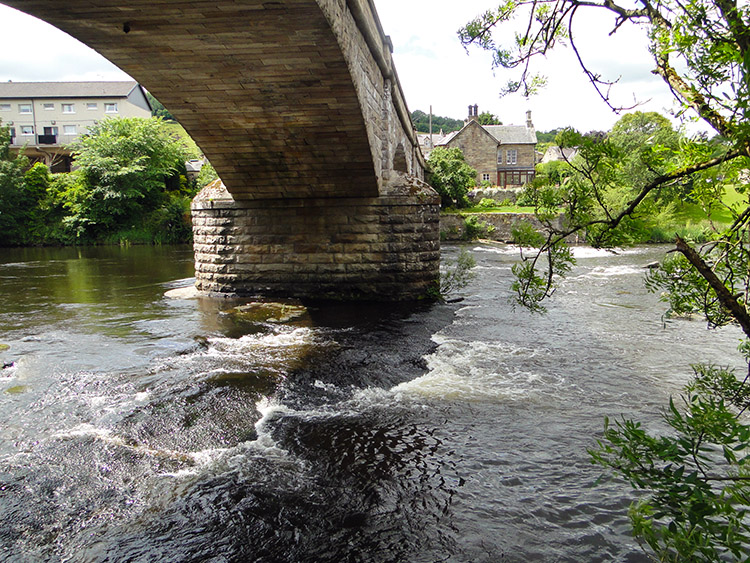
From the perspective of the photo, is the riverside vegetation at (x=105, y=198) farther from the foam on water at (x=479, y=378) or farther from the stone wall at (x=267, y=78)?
the foam on water at (x=479, y=378)

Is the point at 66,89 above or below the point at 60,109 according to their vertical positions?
above

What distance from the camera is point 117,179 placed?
31.6 metres

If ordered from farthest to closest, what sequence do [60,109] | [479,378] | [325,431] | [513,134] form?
1. [513,134]
2. [60,109]
3. [479,378]
4. [325,431]

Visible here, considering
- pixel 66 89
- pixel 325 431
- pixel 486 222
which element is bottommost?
pixel 325 431

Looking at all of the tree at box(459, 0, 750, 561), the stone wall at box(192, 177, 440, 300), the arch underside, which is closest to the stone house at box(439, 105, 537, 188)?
the stone wall at box(192, 177, 440, 300)

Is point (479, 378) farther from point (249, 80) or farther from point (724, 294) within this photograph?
point (249, 80)

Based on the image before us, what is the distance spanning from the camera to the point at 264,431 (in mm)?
5301

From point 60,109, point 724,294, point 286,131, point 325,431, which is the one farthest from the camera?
point 60,109

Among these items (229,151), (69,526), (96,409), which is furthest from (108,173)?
(69,526)

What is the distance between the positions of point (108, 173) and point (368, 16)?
26885 mm

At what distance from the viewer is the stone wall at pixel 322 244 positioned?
11445 millimetres

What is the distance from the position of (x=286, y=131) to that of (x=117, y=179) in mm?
25352

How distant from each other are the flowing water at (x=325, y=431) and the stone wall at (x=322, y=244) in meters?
1.34

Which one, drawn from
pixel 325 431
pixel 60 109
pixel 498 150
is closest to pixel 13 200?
pixel 60 109
